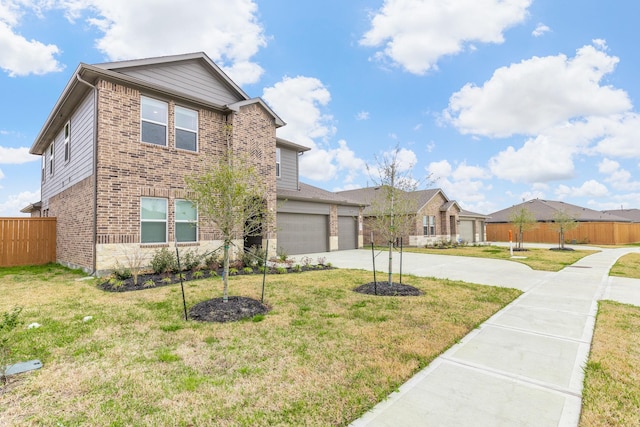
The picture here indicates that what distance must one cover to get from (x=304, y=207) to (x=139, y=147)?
365 inches

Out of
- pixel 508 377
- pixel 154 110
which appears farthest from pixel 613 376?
pixel 154 110

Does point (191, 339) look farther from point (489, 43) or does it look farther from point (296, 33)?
point (489, 43)

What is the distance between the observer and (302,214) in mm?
17688

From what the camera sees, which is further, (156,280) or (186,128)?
(186,128)

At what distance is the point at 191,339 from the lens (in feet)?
14.4

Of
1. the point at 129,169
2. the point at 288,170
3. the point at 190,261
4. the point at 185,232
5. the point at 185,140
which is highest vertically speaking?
the point at 288,170

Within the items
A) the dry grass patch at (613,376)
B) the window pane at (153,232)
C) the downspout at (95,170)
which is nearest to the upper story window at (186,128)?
the downspout at (95,170)

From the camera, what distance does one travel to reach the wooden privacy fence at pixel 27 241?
39.2 feet

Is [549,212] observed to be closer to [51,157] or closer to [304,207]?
[304,207]

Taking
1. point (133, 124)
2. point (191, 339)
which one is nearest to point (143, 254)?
point (133, 124)

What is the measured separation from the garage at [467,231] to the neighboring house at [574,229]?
361 cm

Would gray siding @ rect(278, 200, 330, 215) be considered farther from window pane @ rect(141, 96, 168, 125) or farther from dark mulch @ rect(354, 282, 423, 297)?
dark mulch @ rect(354, 282, 423, 297)

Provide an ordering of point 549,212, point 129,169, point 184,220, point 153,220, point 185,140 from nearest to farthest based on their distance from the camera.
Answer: point 129,169
point 153,220
point 184,220
point 185,140
point 549,212

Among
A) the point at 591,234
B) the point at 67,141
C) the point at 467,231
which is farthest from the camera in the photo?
the point at 467,231
